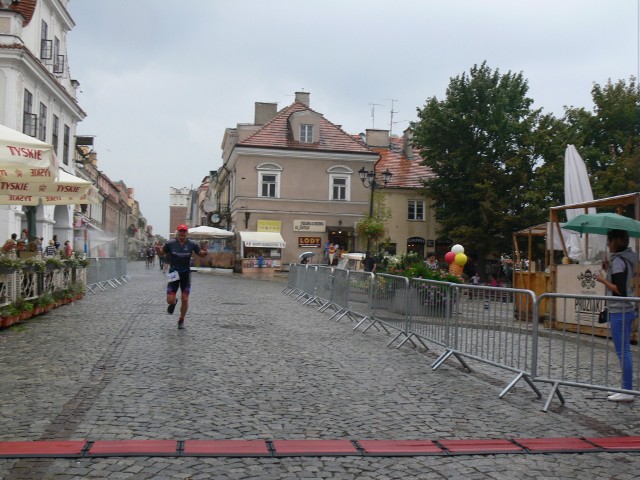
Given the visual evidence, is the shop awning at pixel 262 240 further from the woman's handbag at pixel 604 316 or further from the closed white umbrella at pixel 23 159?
the woman's handbag at pixel 604 316

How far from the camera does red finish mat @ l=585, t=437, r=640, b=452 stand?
5328 millimetres

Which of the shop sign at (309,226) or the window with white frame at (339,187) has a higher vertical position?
the window with white frame at (339,187)

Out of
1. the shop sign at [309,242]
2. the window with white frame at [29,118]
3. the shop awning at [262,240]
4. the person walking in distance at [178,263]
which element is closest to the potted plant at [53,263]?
the person walking in distance at [178,263]

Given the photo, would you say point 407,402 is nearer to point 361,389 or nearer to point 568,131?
point 361,389

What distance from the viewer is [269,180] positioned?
44938 millimetres

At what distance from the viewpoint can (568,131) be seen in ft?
126

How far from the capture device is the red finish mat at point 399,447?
5035 millimetres

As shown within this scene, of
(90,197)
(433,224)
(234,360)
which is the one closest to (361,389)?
(234,360)

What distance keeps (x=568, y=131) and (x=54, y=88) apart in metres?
27.5

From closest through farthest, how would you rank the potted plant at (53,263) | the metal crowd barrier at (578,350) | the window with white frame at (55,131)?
the metal crowd barrier at (578,350), the potted plant at (53,263), the window with white frame at (55,131)

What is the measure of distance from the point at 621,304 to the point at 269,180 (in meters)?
38.9

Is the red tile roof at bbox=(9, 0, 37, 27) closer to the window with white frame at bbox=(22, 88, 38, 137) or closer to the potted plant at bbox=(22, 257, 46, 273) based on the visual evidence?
the window with white frame at bbox=(22, 88, 38, 137)

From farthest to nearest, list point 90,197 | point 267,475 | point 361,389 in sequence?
point 90,197, point 361,389, point 267,475

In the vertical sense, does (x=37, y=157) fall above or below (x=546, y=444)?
above
